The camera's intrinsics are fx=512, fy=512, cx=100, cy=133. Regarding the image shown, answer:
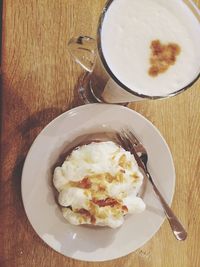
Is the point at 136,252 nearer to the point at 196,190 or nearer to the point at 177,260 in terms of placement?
the point at 177,260

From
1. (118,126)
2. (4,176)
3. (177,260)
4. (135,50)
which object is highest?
(135,50)

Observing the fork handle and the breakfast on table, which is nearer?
the breakfast on table

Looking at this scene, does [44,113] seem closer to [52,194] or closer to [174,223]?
[52,194]

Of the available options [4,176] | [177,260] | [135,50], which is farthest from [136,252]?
[135,50]

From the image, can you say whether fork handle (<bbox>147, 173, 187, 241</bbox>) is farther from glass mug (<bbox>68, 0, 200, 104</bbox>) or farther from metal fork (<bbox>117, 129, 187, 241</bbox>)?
glass mug (<bbox>68, 0, 200, 104</bbox>)

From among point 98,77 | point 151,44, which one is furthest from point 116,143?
point 151,44

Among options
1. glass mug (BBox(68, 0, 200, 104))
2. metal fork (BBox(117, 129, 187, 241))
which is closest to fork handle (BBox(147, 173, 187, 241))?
metal fork (BBox(117, 129, 187, 241))
